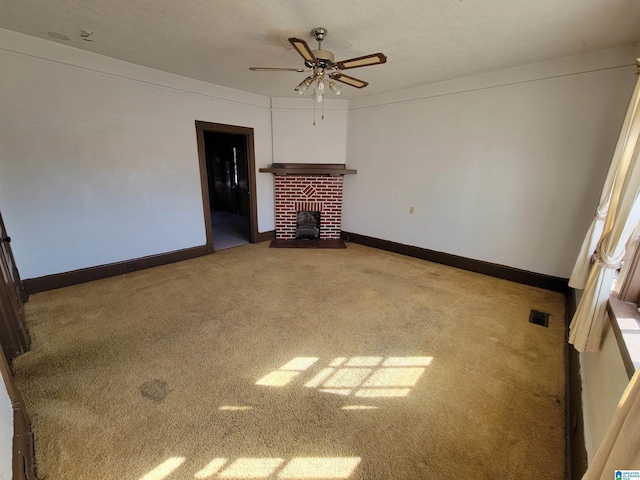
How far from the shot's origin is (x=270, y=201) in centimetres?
533

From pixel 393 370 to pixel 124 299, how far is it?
293 cm

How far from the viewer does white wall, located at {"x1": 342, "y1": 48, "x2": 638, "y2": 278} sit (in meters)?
2.85

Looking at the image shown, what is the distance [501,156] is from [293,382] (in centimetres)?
370

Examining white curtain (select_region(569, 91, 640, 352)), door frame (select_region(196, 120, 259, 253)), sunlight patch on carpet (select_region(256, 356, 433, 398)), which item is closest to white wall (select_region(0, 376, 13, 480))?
sunlight patch on carpet (select_region(256, 356, 433, 398))

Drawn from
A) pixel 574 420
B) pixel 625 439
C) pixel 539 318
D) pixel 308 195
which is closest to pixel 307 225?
pixel 308 195

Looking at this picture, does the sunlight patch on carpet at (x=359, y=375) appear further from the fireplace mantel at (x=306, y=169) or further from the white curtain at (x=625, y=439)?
the fireplace mantel at (x=306, y=169)

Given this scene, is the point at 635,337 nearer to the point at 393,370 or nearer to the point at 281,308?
the point at 393,370

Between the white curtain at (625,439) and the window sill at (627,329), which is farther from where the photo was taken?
the window sill at (627,329)

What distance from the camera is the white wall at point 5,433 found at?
3.49 feet

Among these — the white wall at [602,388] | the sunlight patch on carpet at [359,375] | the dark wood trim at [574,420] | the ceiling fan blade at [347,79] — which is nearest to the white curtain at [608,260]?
the white wall at [602,388]

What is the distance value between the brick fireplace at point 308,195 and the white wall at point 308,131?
20 cm

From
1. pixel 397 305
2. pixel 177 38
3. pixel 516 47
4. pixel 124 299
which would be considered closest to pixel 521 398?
pixel 397 305

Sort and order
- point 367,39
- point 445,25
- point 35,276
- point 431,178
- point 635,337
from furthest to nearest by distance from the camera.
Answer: point 431,178 → point 35,276 → point 367,39 → point 445,25 → point 635,337

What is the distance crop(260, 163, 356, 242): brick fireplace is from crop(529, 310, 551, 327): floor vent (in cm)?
346
